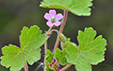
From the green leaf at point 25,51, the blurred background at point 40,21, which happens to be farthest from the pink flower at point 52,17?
the blurred background at point 40,21

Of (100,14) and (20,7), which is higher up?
(20,7)

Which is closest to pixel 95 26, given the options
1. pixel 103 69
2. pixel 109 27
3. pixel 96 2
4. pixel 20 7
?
pixel 109 27

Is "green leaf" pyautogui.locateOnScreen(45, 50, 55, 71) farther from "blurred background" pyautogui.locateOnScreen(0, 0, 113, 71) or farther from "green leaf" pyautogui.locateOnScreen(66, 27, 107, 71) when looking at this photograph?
"blurred background" pyautogui.locateOnScreen(0, 0, 113, 71)

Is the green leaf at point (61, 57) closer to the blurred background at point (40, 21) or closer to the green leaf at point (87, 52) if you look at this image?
the green leaf at point (87, 52)

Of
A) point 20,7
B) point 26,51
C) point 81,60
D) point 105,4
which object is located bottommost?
point 81,60

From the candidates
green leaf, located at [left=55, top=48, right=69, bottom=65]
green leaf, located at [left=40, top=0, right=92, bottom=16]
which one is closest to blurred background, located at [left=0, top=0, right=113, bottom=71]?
green leaf, located at [left=40, top=0, right=92, bottom=16]

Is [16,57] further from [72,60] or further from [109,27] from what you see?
[109,27]

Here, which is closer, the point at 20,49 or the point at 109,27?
the point at 20,49
